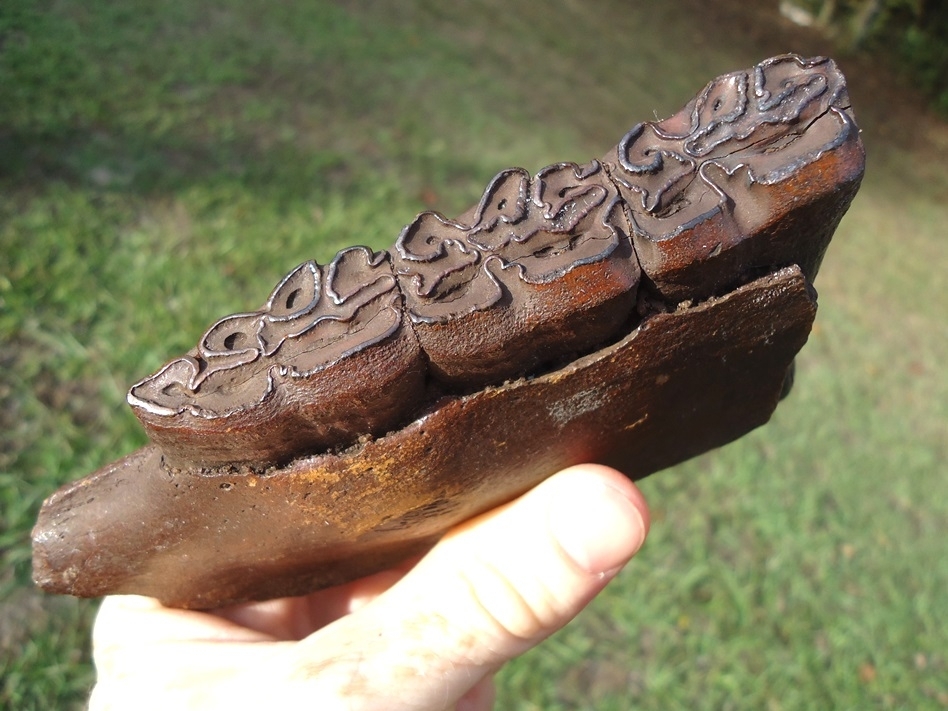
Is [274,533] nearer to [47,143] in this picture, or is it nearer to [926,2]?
[47,143]

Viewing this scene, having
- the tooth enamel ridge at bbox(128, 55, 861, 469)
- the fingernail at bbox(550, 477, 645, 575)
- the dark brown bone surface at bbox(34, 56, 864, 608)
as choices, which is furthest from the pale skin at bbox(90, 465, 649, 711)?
the tooth enamel ridge at bbox(128, 55, 861, 469)

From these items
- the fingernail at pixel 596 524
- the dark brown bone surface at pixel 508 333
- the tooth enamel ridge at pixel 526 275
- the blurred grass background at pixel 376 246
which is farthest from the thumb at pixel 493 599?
the blurred grass background at pixel 376 246

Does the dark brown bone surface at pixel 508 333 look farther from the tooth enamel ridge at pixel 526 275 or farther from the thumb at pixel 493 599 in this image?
the thumb at pixel 493 599

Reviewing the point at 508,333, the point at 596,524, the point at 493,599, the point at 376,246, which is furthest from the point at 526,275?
the point at 376,246

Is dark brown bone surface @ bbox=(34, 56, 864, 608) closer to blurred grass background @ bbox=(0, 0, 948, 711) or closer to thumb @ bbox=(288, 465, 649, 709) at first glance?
thumb @ bbox=(288, 465, 649, 709)

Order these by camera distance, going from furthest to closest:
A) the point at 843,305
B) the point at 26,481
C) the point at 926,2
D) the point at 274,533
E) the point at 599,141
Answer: the point at 926,2, the point at 599,141, the point at 843,305, the point at 26,481, the point at 274,533

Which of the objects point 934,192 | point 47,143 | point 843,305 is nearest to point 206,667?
point 47,143
